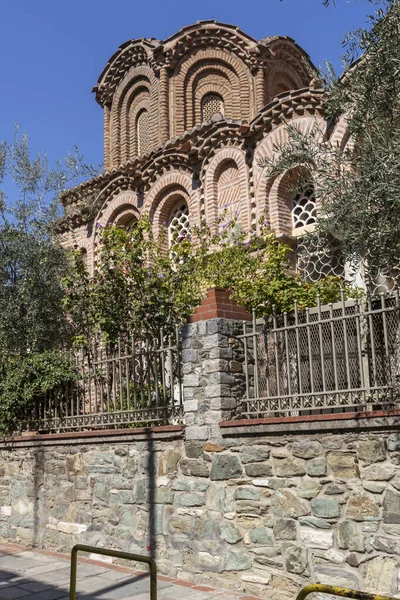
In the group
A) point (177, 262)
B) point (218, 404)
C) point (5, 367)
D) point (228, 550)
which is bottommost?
point (228, 550)

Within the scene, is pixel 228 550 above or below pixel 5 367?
below

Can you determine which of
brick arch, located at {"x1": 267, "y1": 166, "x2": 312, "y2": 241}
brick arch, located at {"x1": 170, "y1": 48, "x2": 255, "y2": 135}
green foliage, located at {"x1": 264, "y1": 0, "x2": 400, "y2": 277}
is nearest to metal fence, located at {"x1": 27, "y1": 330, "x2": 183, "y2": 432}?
green foliage, located at {"x1": 264, "y1": 0, "x2": 400, "y2": 277}

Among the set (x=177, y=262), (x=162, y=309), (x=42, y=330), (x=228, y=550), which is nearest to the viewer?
(x=228, y=550)

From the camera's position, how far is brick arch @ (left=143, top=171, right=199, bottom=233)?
52.3 feet

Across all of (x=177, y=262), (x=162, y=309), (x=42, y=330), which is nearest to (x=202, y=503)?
(x=162, y=309)

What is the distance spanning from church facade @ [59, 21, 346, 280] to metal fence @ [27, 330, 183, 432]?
5425 millimetres

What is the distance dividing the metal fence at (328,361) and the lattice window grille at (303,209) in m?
6.54

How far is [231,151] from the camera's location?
15.1 meters

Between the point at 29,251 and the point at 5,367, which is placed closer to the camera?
the point at 5,367

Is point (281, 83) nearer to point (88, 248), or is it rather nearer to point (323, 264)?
point (88, 248)

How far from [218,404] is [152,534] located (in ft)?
6.25

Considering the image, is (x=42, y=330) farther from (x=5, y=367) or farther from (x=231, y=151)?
(x=231, y=151)

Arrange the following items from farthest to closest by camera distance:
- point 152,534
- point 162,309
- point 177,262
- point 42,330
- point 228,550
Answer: point 42,330 → point 177,262 → point 162,309 → point 152,534 → point 228,550

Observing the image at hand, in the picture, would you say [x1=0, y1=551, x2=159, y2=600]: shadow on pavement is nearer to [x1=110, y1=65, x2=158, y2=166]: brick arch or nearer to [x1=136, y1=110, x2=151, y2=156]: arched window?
[x1=136, y1=110, x2=151, y2=156]: arched window
